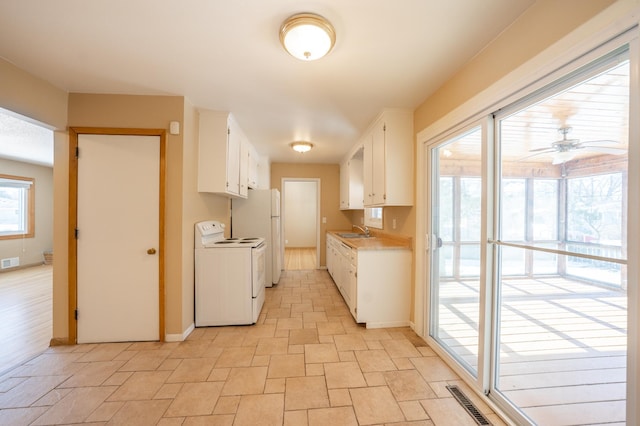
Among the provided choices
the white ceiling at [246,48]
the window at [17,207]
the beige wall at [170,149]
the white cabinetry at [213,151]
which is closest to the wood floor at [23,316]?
the window at [17,207]

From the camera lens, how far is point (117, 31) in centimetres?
152

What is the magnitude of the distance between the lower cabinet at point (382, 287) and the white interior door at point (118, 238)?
2.14 m

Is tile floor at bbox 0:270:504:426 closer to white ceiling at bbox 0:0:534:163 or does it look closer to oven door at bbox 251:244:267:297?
oven door at bbox 251:244:267:297

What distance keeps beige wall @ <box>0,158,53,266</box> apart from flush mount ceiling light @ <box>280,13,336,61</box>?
23.0ft

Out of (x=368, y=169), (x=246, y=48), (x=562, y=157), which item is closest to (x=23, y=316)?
(x=246, y=48)

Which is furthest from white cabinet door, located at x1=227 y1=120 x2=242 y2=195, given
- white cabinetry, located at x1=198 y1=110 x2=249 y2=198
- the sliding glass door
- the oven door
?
the sliding glass door

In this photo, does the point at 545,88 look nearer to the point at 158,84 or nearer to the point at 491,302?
the point at 491,302

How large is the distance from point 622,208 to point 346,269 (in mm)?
2538

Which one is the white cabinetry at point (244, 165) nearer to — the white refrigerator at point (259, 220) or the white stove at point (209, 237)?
the white refrigerator at point (259, 220)

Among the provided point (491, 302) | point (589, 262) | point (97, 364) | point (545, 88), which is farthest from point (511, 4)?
point (97, 364)

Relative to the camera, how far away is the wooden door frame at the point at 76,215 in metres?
2.28

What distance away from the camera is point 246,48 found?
1.67 meters

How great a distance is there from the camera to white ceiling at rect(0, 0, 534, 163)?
135cm

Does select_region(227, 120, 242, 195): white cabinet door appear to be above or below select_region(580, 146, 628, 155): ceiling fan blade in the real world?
above
